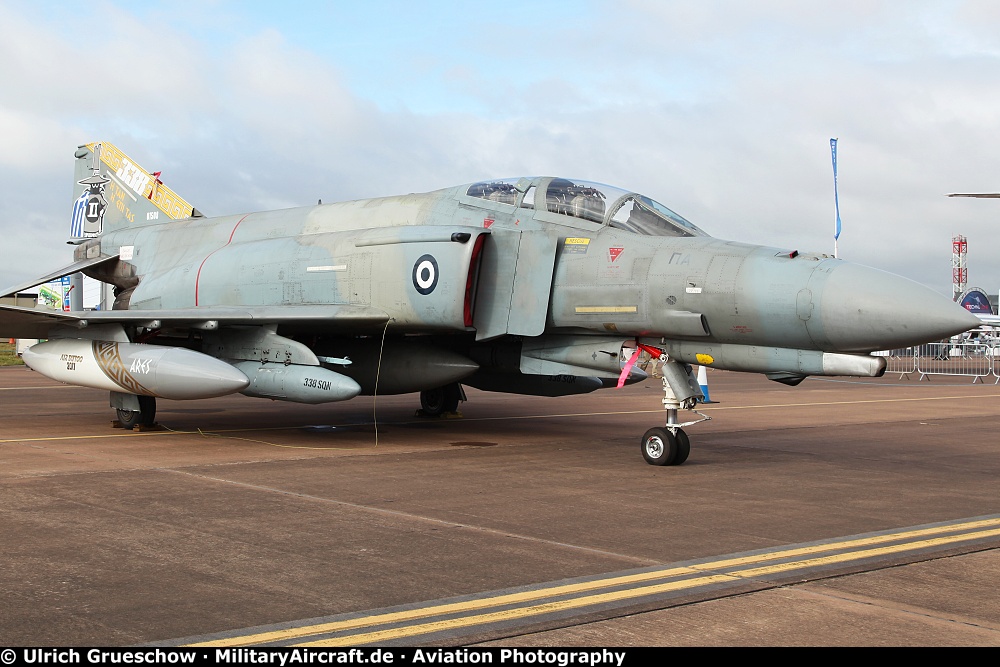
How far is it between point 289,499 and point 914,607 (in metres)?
4.55

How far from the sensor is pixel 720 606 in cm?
436

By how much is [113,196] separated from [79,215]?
37.6 inches

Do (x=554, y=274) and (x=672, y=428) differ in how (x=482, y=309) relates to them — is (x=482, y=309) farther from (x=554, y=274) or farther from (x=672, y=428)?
(x=672, y=428)

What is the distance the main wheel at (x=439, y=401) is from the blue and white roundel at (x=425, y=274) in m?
4.16

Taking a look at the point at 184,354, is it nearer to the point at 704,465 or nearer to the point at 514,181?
the point at 514,181

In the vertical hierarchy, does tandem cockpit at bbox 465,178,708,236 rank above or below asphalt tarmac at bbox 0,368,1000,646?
above

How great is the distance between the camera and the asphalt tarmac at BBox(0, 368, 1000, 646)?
408 centimetres

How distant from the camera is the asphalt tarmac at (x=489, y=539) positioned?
4.08 meters

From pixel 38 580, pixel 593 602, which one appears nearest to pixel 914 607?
pixel 593 602

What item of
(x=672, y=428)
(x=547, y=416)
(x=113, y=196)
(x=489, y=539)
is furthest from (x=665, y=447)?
(x=113, y=196)

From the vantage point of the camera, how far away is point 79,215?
16594mm

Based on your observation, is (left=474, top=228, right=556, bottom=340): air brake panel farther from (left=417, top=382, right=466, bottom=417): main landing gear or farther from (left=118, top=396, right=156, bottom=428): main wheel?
(left=118, top=396, right=156, bottom=428): main wheel

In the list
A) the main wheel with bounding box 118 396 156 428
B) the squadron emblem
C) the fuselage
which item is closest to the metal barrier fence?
the fuselage

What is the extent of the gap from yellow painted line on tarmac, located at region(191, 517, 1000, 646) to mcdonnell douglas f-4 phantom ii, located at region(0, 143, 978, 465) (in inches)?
98.9
